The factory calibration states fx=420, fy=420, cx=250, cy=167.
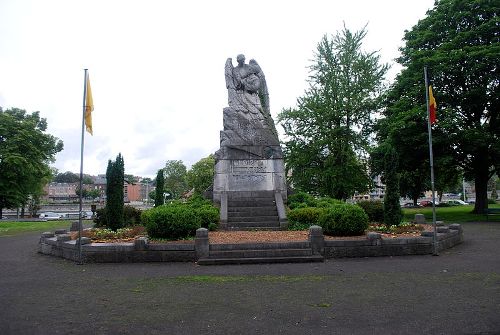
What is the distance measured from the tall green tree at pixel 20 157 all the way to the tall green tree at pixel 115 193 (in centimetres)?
2620

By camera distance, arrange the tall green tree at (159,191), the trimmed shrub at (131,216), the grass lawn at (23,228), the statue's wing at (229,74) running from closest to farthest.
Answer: the trimmed shrub at (131,216)
the statue's wing at (229,74)
the grass lawn at (23,228)
the tall green tree at (159,191)

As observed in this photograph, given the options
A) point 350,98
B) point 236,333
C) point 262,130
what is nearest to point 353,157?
point 350,98

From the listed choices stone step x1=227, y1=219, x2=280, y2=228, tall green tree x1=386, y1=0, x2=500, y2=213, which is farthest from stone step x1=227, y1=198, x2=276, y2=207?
tall green tree x1=386, y1=0, x2=500, y2=213

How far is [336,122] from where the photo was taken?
1435 inches

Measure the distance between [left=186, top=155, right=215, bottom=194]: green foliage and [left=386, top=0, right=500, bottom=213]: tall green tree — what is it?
36922 mm

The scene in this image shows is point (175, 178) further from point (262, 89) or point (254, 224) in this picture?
point (254, 224)

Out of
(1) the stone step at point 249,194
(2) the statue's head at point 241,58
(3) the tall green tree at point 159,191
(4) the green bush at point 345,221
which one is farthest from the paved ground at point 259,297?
(3) the tall green tree at point 159,191

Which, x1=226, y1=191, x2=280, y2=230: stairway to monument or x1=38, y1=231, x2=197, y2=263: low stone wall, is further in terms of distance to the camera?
x1=226, y1=191, x2=280, y2=230: stairway to monument

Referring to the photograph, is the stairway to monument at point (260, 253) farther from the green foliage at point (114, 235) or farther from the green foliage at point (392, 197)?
the green foliage at point (392, 197)

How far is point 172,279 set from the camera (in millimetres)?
10117

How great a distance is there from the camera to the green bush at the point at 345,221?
558 inches

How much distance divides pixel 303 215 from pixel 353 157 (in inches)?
776

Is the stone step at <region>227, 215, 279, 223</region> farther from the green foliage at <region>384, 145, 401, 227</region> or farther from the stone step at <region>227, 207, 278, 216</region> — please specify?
the green foliage at <region>384, 145, 401, 227</region>

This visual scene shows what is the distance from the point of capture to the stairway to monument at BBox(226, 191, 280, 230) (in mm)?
17703
